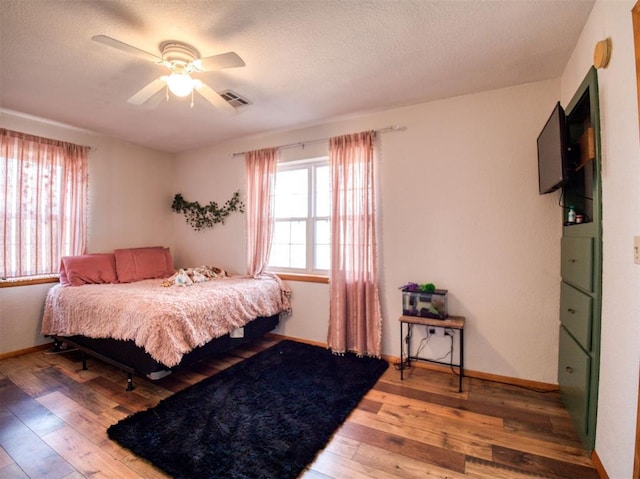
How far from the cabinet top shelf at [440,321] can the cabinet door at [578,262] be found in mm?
798

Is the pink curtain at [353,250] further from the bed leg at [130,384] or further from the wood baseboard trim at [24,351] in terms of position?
the wood baseboard trim at [24,351]

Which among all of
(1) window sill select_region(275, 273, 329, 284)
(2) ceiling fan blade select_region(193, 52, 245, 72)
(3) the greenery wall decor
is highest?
(2) ceiling fan blade select_region(193, 52, 245, 72)

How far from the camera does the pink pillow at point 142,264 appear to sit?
11.6 feet

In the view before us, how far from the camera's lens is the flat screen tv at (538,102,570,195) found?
172 centimetres

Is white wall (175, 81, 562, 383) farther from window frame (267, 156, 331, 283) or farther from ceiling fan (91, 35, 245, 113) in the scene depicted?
ceiling fan (91, 35, 245, 113)

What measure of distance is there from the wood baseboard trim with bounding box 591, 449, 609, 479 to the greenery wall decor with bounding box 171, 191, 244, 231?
3708 millimetres

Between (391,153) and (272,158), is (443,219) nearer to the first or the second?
(391,153)

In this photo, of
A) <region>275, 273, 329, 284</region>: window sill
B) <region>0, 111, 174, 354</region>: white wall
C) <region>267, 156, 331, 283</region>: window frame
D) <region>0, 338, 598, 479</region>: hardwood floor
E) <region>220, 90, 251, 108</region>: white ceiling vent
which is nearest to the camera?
<region>0, 338, 598, 479</region>: hardwood floor

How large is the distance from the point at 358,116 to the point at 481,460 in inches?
116

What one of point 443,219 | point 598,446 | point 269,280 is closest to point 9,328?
point 269,280

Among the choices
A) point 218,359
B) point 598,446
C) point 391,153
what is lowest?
point 218,359

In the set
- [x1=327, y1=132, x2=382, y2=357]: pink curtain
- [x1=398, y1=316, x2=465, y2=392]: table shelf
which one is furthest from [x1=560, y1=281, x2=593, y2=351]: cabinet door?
[x1=327, y1=132, x2=382, y2=357]: pink curtain

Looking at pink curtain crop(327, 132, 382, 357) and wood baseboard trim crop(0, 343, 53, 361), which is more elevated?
pink curtain crop(327, 132, 382, 357)

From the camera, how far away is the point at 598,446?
1524mm
